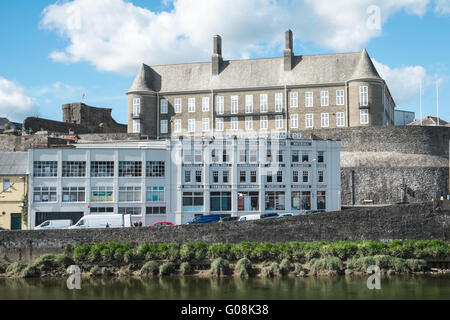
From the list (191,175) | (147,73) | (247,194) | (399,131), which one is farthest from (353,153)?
(147,73)

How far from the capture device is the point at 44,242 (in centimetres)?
3619

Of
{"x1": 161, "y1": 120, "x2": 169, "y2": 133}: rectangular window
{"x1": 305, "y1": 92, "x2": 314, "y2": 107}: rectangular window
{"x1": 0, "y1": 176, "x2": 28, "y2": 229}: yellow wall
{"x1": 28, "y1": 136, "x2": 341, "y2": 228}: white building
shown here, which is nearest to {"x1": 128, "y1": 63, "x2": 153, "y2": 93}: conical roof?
{"x1": 161, "y1": 120, "x2": 169, "y2": 133}: rectangular window

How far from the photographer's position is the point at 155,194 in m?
50.7

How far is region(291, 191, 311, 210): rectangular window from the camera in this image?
2057 inches

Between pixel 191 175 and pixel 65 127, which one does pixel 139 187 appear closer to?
pixel 191 175

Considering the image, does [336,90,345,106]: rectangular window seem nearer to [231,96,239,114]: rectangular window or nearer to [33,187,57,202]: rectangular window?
[231,96,239,114]: rectangular window

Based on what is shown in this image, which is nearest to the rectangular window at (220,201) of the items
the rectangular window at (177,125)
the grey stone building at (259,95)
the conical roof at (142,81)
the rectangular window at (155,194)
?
the rectangular window at (155,194)

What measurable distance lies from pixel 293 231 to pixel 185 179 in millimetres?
16559

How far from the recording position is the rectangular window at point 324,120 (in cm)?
7075

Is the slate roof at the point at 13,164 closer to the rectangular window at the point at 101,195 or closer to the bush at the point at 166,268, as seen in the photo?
the rectangular window at the point at 101,195

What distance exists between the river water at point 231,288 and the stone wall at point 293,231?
3.94 meters

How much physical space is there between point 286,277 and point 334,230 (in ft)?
23.2

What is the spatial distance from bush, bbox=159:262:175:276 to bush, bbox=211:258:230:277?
254 cm

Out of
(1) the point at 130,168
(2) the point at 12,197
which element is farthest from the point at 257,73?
(2) the point at 12,197
